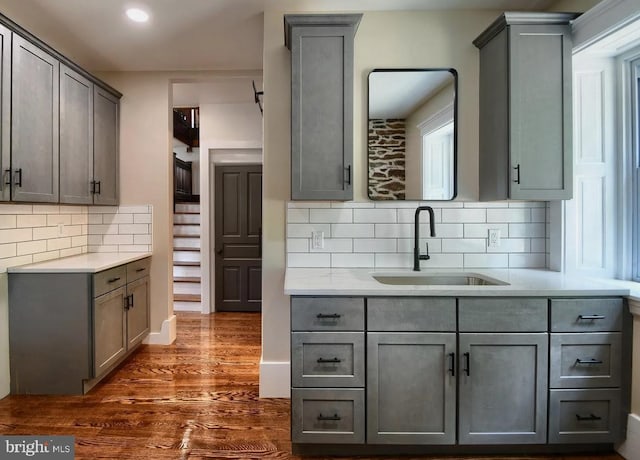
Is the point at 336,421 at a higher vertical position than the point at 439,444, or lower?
higher

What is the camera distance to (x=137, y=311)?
323 centimetres

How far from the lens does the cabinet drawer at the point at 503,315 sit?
72.1 inches

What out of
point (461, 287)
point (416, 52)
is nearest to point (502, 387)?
point (461, 287)

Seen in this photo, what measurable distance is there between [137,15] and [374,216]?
6.95 ft

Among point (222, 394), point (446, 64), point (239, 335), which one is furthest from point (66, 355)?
point (446, 64)

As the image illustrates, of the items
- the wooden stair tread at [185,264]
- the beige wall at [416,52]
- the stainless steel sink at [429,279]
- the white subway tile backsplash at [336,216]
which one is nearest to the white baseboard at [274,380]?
the beige wall at [416,52]

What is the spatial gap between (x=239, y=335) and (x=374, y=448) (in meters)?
2.27

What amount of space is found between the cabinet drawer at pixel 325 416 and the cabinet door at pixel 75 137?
2224 mm

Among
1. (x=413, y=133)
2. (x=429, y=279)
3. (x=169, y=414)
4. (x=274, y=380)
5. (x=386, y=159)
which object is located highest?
(x=413, y=133)

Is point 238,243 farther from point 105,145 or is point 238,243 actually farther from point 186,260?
point 105,145

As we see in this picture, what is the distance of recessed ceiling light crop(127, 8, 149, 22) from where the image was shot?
246cm

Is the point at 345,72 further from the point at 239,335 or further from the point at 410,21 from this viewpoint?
the point at 239,335

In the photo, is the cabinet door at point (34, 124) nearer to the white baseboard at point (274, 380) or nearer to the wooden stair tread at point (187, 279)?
the white baseboard at point (274, 380)

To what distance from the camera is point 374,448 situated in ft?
6.34
